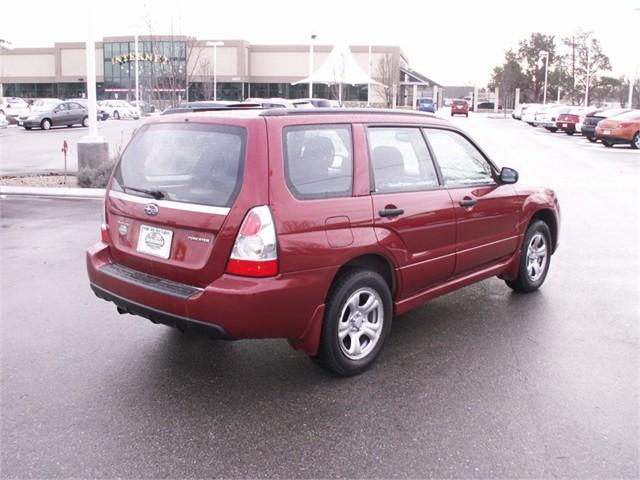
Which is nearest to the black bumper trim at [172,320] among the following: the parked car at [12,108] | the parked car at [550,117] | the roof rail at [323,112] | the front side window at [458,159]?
the roof rail at [323,112]

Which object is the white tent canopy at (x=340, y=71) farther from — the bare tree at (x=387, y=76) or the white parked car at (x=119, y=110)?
the bare tree at (x=387, y=76)

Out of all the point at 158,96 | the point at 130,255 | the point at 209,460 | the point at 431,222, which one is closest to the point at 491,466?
the point at 209,460

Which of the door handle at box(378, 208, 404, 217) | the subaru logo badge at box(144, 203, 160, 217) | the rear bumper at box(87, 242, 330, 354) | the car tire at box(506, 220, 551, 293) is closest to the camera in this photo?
the rear bumper at box(87, 242, 330, 354)

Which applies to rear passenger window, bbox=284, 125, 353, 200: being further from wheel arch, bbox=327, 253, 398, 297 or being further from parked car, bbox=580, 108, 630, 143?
parked car, bbox=580, 108, 630, 143

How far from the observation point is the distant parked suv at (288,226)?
3.95 m

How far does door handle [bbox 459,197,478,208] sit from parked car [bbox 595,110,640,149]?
78.7 ft

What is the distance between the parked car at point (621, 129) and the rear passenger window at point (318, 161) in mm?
25228

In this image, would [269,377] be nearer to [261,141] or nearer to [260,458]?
[260,458]

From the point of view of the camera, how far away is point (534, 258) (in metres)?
6.55

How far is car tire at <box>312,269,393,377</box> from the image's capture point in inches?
169

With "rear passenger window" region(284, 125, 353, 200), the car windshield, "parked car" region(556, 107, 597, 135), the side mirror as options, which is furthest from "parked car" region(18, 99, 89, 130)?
"rear passenger window" region(284, 125, 353, 200)

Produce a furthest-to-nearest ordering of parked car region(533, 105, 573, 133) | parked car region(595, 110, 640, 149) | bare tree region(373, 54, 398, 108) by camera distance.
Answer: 1. bare tree region(373, 54, 398, 108)
2. parked car region(533, 105, 573, 133)
3. parked car region(595, 110, 640, 149)

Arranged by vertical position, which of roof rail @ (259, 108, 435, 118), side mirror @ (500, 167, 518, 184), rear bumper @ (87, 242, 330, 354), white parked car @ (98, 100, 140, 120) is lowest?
rear bumper @ (87, 242, 330, 354)

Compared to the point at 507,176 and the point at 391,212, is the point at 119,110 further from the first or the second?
the point at 391,212
